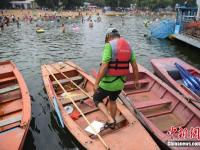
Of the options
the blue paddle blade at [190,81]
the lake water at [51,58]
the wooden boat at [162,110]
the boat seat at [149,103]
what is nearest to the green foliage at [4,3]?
the lake water at [51,58]

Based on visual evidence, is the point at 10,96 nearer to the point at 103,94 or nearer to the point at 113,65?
the point at 103,94

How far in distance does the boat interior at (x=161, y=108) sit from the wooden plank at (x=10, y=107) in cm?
433

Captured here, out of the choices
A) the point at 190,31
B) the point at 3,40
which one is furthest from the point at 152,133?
the point at 3,40

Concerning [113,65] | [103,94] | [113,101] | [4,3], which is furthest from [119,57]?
[4,3]

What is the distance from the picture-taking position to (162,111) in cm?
912

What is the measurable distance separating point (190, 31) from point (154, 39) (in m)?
5.73

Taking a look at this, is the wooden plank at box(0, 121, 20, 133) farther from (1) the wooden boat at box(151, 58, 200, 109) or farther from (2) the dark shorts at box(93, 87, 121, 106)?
(1) the wooden boat at box(151, 58, 200, 109)

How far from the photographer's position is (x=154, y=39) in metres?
30.2

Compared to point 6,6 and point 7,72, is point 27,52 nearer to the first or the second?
point 7,72

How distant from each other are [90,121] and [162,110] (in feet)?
8.91

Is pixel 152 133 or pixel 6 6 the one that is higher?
pixel 6 6

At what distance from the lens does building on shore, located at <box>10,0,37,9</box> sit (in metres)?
91.4

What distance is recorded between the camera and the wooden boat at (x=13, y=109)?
21.6ft

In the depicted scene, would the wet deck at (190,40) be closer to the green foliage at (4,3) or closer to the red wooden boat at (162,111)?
the red wooden boat at (162,111)
